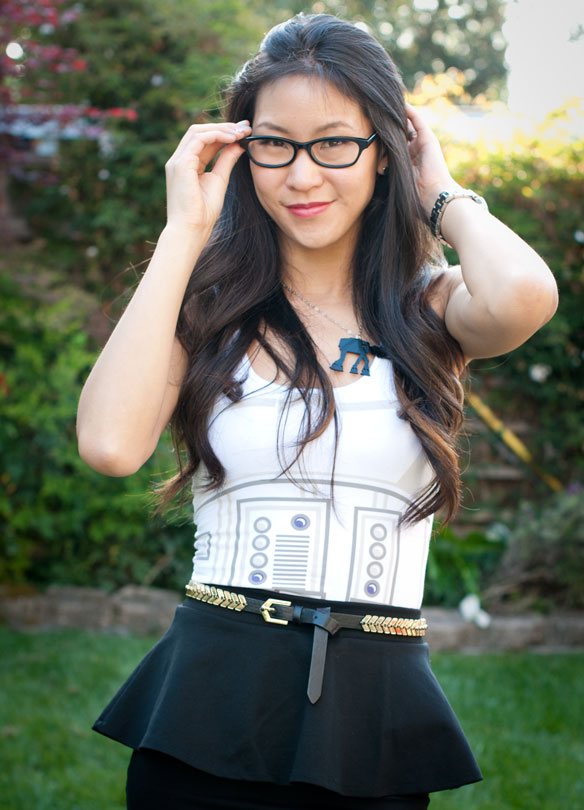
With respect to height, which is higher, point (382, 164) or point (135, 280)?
point (135, 280)

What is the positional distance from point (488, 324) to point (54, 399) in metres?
3.66

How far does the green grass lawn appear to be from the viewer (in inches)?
122

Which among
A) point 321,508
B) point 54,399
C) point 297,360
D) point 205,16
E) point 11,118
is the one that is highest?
point 205,16

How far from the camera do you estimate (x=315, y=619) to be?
1.50 metres

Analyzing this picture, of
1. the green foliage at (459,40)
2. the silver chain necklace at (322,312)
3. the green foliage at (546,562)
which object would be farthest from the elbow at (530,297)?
the green foliage at (459,40)

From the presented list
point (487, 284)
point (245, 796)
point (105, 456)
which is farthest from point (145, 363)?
point (245, 796)

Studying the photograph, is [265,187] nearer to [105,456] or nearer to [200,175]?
[200,175]

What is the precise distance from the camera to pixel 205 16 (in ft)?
18.0

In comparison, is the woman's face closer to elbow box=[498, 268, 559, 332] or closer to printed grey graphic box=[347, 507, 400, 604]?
elbow box=[498, 268, 559, 332]

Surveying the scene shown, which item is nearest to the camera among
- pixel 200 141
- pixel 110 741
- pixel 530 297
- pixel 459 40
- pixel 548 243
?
pixel 530 297

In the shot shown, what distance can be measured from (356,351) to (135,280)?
3.56 meters

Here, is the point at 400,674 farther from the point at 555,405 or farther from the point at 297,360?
the point at 555,405

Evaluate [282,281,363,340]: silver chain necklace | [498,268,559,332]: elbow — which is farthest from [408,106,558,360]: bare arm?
[282,281,363,340]: silver chain necklace

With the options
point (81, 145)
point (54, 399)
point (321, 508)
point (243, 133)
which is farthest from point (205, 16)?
point (321, 508)
